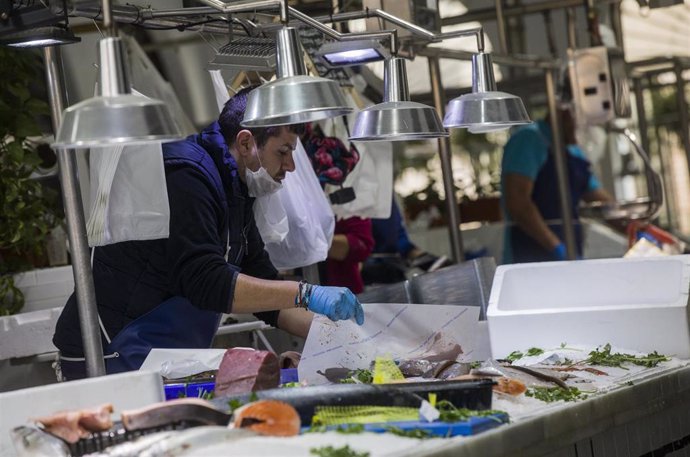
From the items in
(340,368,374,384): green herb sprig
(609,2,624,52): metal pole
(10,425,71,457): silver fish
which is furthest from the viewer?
(609,2,624,52): metal pole

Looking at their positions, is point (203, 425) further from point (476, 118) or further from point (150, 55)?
point (150, 55)

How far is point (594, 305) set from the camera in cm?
536

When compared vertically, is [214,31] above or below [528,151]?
above

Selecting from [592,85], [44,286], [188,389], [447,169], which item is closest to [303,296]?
[188,389]

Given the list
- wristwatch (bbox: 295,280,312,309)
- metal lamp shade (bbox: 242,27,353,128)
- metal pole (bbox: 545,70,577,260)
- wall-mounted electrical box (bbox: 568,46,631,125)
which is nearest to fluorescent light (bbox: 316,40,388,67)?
wristwatch (bbox: 295,280,312,309)

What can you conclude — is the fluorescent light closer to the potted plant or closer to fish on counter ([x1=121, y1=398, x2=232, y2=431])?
the potted plant

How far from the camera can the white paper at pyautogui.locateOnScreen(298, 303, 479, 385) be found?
4.60 m

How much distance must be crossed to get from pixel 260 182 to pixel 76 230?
1146 mm

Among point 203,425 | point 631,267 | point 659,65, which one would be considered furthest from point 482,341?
point 659,65

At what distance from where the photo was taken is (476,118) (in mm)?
Result: 4836

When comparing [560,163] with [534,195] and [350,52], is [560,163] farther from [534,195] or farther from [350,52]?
[350,52]

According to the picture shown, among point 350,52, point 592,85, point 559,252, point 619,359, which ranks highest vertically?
point 350,52

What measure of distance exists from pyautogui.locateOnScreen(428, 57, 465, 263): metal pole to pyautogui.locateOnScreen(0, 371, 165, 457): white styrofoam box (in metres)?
3.26

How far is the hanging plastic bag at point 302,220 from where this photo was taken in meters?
Answer: 5.62
